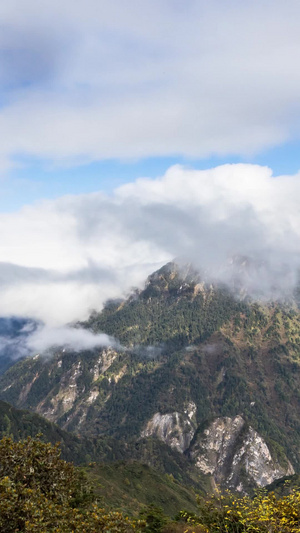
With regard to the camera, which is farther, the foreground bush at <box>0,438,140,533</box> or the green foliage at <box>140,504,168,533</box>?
the green foliage at <box>140,504,168,533</box>

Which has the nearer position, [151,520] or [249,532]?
[249,532]

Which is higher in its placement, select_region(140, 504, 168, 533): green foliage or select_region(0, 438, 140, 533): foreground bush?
select_region(0, 438, 140, 533): foreground bush

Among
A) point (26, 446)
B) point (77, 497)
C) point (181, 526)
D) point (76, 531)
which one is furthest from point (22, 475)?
point (181, 526)

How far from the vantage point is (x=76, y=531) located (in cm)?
5647

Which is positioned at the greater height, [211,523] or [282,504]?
[282,504]

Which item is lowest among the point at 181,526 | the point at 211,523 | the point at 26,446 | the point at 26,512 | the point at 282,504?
the point at 181,526

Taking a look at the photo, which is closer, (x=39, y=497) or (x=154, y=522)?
(x=39, y=497)

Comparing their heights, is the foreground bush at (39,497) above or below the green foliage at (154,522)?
above

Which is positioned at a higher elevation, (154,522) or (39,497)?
(39,497)

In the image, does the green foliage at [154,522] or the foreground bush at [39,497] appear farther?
the green foliage at [154,522]

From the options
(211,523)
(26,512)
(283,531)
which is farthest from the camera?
(211,523)

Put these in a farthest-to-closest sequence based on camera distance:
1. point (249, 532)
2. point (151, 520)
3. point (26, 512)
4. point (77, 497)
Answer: point (151, 520), point (77, 497), point (249, 532), point (26, 512)

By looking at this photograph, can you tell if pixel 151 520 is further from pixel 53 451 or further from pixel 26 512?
pixel 26 512

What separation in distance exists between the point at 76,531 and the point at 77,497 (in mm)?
54043
